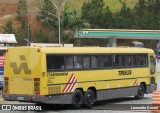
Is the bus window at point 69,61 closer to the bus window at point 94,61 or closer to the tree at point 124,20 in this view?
the bus window at point 94,61

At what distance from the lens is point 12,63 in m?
19.5

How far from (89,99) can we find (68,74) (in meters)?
1.63

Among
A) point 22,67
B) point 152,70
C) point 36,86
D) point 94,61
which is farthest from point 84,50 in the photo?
point 152,70

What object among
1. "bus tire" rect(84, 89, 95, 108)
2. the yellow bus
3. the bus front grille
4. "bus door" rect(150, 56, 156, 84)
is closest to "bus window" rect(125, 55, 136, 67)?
the yellow bus

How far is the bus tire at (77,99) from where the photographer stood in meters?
20.0

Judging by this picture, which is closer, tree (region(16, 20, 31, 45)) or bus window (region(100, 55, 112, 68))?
bus window (region(100, 55, 112, 68))

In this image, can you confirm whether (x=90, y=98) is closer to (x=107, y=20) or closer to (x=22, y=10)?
(x=107, y=20)

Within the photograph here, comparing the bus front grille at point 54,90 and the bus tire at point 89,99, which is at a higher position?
the bus front grille at point 54,90

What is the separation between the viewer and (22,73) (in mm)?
19031

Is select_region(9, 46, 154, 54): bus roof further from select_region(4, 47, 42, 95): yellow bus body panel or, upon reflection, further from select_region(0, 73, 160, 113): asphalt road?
select_region(0, 73, 160, 113): asphalt road

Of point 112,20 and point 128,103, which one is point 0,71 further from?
point 112,20

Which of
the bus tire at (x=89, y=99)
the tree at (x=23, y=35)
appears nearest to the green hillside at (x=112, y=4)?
the tree at (x=23, y=35)

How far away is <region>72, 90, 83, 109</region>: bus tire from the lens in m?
20.0

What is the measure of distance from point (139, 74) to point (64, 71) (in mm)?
6368
